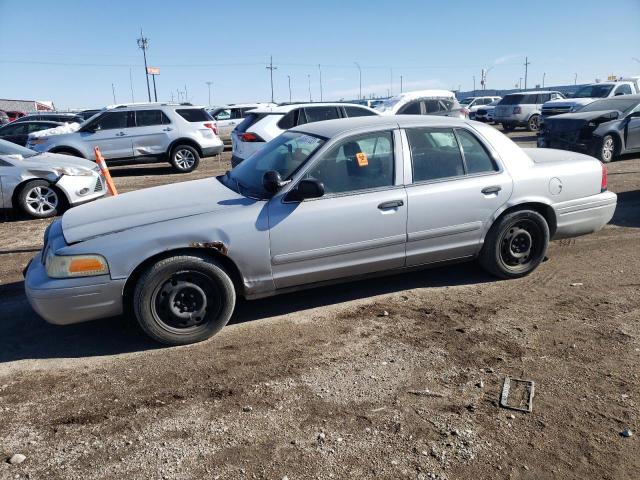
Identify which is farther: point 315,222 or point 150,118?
point 150,118

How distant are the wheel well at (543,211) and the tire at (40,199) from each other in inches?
275

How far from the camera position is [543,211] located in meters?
5.15

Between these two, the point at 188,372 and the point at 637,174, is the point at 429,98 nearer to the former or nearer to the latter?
the point at 637,174

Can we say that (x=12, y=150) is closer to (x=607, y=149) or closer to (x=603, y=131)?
(x=603, y=131)

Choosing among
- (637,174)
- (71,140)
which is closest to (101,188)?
(71,140)

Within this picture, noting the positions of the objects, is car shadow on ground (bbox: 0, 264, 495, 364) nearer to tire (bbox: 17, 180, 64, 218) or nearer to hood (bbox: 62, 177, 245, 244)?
hood (bbox: 62, 177, 245, 244)

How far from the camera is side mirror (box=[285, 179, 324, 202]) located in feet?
13.6

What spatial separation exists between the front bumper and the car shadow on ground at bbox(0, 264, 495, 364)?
14.5 inches

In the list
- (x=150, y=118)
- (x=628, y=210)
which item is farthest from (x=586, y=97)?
(x=150, y=118)

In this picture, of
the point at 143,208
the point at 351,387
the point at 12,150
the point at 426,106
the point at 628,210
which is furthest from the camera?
the point at 426,106

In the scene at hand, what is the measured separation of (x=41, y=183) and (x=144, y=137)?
5.15 metres

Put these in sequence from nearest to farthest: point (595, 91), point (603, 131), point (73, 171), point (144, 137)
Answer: point (73, 171) → point (603, 131) → point (144, 137) → point (595, 91)

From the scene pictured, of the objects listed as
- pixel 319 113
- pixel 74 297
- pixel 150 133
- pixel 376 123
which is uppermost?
pixel 319 113

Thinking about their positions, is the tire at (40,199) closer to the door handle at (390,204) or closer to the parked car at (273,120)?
the parked car at (273,120)
